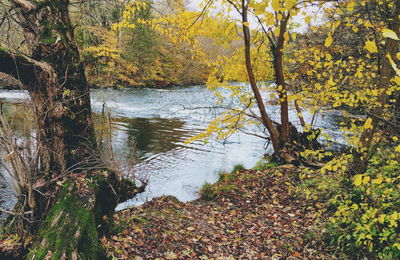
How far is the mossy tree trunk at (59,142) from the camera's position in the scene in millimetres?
3389

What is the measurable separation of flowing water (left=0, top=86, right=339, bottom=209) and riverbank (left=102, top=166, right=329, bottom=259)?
1093 mm

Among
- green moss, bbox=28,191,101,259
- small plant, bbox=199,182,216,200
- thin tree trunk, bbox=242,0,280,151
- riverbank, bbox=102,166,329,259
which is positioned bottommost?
small plant, bbox=199,182,216,200

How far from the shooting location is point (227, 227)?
524 cm

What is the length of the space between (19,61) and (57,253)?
242cm

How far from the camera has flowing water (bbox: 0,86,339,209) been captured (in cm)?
852

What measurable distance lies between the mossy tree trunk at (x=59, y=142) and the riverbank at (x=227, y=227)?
64 cm

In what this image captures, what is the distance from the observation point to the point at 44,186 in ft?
12.5

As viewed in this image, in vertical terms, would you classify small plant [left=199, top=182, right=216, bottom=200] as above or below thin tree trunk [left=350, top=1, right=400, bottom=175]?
below

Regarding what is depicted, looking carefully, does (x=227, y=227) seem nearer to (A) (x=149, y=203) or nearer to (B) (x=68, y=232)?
(A) (x=149, y=203)

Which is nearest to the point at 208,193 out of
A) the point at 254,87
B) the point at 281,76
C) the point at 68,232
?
the point at 254,87

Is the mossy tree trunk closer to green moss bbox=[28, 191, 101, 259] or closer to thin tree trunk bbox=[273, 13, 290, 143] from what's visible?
green moss bbox=[28, 191, 101, 259]

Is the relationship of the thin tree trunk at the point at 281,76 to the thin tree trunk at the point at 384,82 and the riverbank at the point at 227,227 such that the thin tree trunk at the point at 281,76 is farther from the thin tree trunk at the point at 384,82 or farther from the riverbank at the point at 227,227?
the thin tree trunk at the point at 384,82

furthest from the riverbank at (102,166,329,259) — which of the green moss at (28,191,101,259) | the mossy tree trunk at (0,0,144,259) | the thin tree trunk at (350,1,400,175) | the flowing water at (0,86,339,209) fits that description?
the thin tree trunk at (350,1,400,175)

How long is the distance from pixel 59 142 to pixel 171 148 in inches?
325
